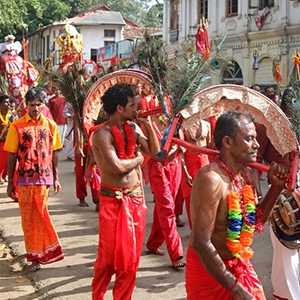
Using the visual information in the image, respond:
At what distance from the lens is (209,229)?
271 cm

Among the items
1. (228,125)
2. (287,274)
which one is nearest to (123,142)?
(228,125)

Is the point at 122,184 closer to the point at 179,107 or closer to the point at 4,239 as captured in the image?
the point at 179,107

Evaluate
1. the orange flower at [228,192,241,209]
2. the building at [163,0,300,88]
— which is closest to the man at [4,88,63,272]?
the orange flower at [228,192,241,209]

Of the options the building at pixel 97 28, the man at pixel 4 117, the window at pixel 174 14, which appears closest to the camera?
the man at pixel 4 117

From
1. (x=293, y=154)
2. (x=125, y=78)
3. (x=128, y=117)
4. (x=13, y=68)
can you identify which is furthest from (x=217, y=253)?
(x=13, y=68)

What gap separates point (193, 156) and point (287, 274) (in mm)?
2412

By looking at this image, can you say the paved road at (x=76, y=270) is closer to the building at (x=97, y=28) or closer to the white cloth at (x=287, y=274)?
the white cloth at (x=287, y=274)

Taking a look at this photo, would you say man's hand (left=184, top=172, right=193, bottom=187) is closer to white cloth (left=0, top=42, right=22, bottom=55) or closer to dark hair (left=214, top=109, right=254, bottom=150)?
dark hair (left=214, top=109, right=254, bottom=150)

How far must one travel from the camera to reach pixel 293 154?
→ 3119 millimetres

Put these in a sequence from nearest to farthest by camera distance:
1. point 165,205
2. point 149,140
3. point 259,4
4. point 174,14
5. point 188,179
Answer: point 149,140
point 165,205
point 188,179
point 259,4
point 174,14

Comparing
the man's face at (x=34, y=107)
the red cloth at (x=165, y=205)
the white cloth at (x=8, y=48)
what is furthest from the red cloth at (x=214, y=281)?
the white cloth at (x=8, y=48)

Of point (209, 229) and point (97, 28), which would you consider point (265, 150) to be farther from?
point (97, 28)

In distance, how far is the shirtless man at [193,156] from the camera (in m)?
5.94

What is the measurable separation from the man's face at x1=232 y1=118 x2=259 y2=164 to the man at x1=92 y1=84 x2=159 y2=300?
140 cm
